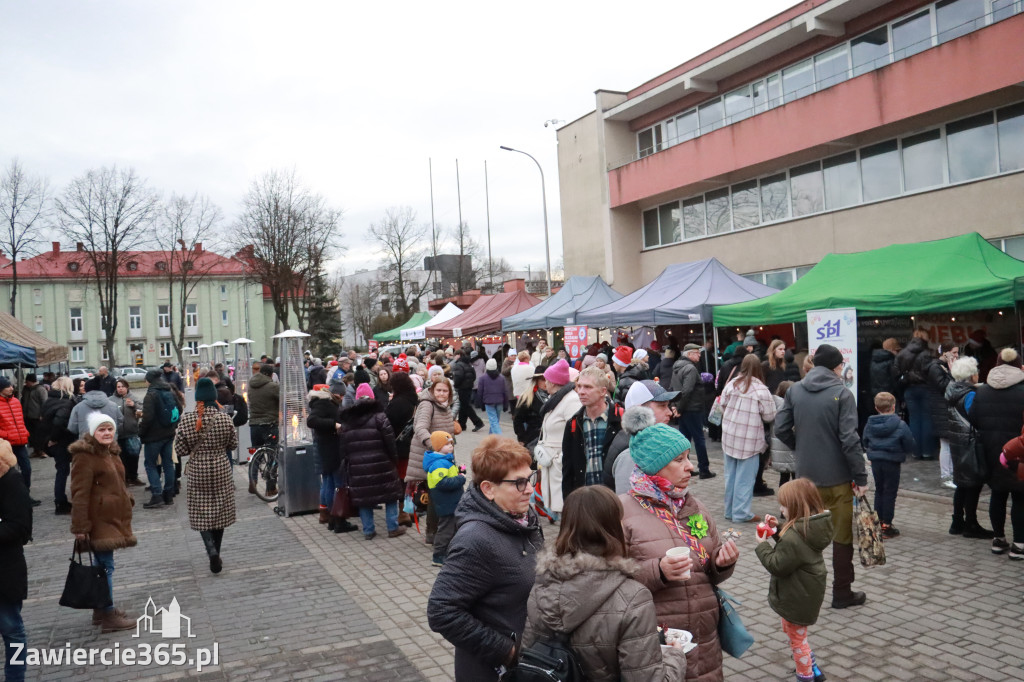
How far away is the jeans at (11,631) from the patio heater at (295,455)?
5.43 meters

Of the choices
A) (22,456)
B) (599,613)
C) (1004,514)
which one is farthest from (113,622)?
(1004,514)

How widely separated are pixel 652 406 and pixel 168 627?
172 inches

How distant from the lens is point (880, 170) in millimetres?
19766

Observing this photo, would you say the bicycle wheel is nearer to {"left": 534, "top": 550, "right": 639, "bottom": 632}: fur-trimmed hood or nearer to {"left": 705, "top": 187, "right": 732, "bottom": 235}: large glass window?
{"left": 534, "top": 550, "right": 639, "bottom": 632}: fur-trimmed hood

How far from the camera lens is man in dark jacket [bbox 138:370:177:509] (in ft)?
36.8

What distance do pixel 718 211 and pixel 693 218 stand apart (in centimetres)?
131

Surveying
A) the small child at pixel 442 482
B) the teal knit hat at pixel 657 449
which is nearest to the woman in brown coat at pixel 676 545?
the teal knit hat at pixel 657 449

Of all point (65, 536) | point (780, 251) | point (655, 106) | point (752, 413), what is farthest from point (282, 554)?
point (655, 106)

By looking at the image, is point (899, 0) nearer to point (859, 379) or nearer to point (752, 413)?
point (859, 379)

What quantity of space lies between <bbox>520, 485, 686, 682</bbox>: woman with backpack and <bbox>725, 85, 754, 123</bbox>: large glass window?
23032 millimetres

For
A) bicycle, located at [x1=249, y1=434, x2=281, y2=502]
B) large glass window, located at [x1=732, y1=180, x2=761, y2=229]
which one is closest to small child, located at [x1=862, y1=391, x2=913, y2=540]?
bicycle, located at [x1=249, y1=434, x2=281, y2=502]

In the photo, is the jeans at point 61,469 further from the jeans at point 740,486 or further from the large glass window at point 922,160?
the large glass window at point 922,160

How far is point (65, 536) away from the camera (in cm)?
973

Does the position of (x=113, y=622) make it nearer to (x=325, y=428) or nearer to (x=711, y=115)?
(x=325, y=428)
